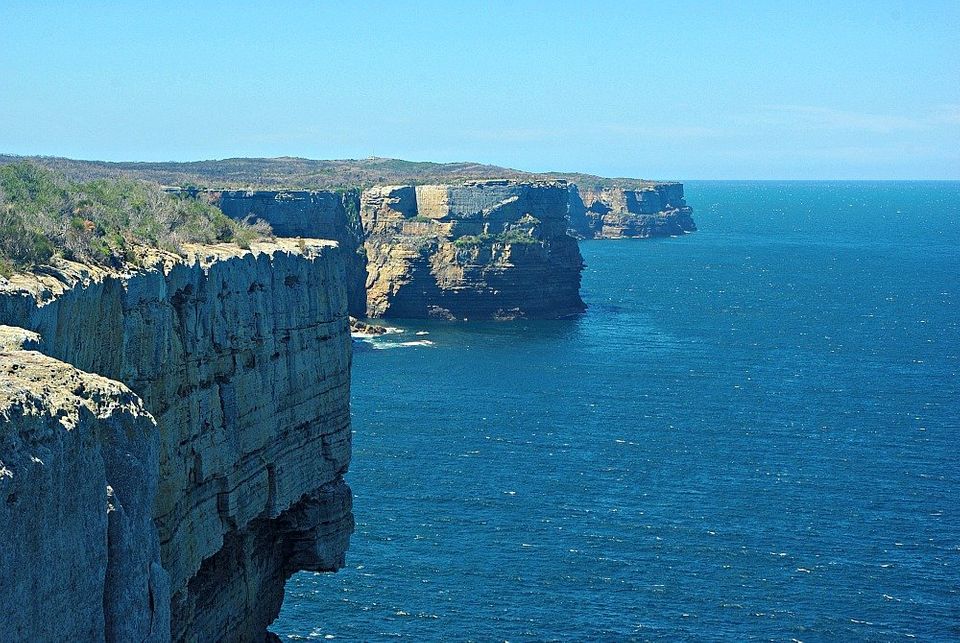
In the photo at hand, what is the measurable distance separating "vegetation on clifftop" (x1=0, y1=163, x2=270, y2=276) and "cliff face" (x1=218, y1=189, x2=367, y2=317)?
86631 mm

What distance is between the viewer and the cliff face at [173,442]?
1675 centimetres

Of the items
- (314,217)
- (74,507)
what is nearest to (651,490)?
(74,507)

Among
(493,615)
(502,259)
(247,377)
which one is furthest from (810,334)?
(247,377)

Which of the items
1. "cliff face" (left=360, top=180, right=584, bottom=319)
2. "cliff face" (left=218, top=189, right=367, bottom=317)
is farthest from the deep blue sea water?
"cliff face" (left=218, top=189, right=367, bottom=317)

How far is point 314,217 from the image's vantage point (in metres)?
140

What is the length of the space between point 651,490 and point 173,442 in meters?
42.7

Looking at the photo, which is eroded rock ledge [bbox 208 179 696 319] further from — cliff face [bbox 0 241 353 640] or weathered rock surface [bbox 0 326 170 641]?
weathered rock surface [bbox 0 326 170 641]

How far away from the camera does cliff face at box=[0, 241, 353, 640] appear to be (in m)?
16.8

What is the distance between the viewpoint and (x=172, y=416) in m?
29.6

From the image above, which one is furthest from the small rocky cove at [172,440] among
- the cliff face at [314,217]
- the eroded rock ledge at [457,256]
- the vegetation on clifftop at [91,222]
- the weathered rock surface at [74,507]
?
the eroded rock ledge at [457,256]

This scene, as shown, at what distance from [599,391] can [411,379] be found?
14974 millimetres

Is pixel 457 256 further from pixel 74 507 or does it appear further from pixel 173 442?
pixel 74 507

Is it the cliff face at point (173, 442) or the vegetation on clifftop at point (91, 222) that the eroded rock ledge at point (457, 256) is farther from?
the cliff face at point (173, 442)

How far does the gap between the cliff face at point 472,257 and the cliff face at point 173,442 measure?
105 meters
